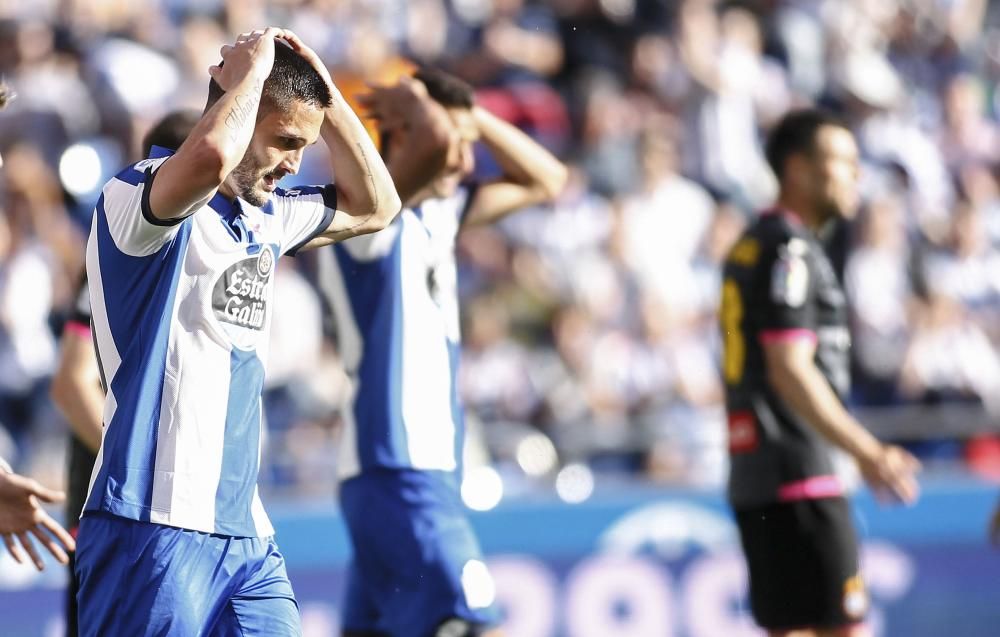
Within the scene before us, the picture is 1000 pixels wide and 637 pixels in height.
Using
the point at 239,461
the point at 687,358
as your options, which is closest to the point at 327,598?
the point at 687,358

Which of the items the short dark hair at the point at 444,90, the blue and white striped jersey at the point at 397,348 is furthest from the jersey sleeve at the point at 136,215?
the short dark hair at the point at 444,90

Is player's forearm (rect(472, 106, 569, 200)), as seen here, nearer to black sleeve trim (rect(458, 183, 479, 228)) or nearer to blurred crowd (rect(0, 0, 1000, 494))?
black sleeve trim (rect(458, 183, 479, 228))

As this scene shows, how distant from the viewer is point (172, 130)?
18.4 ft

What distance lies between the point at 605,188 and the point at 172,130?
304 inches

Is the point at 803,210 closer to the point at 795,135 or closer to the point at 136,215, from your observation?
the point at 795,135

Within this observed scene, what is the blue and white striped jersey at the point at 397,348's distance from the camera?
5711 millimetres

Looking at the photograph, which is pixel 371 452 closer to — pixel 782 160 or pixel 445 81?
pixel 445 81

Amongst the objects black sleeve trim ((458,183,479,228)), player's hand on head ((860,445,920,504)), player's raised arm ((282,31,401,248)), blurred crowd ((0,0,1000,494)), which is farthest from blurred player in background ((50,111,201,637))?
blurred crowd ((0,0,1000,494))

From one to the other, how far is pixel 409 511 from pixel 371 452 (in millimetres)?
280

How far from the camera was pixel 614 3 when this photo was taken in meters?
14.9

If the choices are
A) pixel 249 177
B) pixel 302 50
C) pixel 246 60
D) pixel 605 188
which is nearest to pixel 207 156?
pixel 246 60

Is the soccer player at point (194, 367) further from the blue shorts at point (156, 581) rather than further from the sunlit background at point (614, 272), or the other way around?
the sunlit background at point (614, 272)

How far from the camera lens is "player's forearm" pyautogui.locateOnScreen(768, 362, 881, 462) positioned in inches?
234

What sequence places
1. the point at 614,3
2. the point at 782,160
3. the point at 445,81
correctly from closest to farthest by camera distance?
the point at 445,81, the point at 782,160, the point at 614,3
